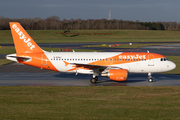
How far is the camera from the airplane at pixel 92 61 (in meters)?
30.6

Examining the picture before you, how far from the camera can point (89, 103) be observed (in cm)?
2081

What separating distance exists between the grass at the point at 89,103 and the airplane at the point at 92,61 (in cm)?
426

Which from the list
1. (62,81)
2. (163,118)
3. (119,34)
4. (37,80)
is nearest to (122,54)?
(62,81)

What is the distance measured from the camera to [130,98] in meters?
22.5

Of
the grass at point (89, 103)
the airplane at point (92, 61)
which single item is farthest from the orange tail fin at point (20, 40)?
the grass at point (89, 103)

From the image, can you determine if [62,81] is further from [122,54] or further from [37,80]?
[122,54]

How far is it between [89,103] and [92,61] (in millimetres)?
10850

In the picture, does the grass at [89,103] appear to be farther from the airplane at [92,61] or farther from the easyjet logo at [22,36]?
the easyjet logo at [22,36]

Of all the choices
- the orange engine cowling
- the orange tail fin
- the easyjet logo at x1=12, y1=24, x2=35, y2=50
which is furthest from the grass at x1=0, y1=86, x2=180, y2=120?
the easyjet logo at x1=12, y1=24, x2=35, y2=50

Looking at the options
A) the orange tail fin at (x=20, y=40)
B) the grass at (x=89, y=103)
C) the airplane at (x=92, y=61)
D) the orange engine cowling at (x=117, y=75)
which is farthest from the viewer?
the orange tail fin at (x=20, y=40)

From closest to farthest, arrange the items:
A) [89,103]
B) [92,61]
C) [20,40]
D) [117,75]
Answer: [89,103]
[117,75]
[92,61]
[20,40]

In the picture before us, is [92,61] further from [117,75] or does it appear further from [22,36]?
[22,36]

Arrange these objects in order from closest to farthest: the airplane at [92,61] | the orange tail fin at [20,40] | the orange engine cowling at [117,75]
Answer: the orange engine cowling at [117,75] < the airplane at [92,61] < the orange tail fin at [20,40]

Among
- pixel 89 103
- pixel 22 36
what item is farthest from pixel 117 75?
pixel 22 36
